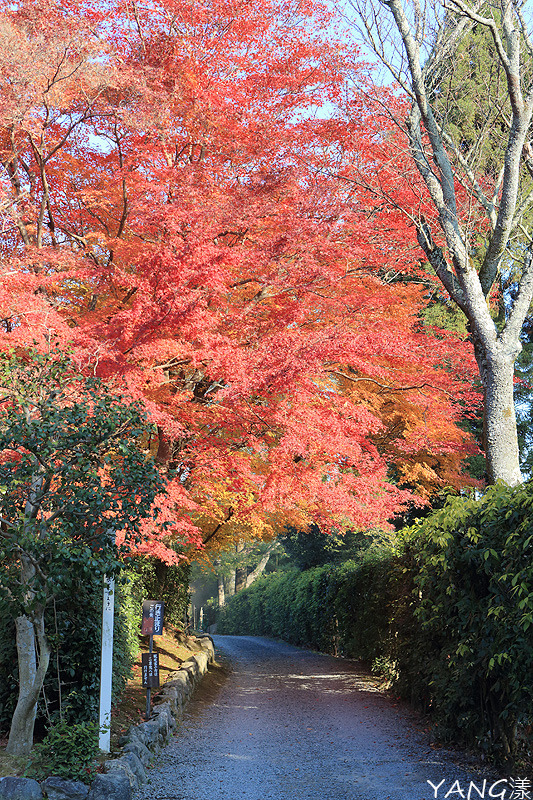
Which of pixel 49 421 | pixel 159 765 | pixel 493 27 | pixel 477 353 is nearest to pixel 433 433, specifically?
pixel 477 353

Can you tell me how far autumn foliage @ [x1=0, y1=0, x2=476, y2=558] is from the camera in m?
7.92

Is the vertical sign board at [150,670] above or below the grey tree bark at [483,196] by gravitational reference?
below

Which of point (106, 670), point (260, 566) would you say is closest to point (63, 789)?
point (106, 670)

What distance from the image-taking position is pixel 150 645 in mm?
7141

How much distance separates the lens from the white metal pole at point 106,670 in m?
5.44

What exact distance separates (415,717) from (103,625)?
13.3 feet

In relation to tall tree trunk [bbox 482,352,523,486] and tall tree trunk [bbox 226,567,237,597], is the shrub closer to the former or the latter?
tall tree trunk [bbox 482,352,523,486]

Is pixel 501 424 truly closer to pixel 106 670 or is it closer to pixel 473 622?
pixel 473 622

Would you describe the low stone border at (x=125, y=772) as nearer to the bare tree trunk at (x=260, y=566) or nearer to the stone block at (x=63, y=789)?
the stone block at (x=63, y=789)

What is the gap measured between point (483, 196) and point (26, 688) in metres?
7.25

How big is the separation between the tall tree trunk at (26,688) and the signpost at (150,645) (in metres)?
1.92

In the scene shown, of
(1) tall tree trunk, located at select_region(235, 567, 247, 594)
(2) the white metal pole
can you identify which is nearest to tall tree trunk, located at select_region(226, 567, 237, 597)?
(1) tall tree trunk, located at select_region(235, 567, 247, 594)

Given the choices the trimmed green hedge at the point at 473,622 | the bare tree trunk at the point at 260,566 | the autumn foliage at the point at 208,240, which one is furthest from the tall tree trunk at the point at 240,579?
the trimmed green hedge at the point at 473,622

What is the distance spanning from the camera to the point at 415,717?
7391 mm
